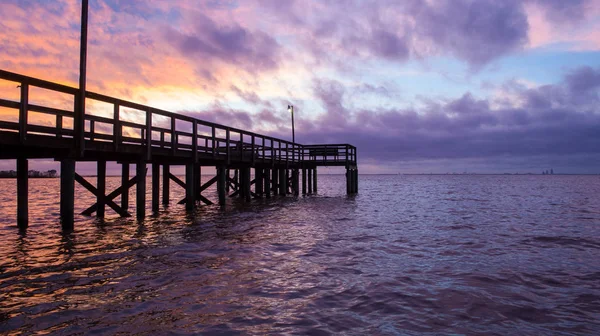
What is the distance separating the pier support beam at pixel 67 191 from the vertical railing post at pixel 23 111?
2178mm

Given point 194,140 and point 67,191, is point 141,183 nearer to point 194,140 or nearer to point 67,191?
point 194,140

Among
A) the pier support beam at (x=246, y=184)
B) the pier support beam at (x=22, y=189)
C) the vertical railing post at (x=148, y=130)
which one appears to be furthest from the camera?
the pier support beam at (x=246, y=184)

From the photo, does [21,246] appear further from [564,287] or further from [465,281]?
[564,287]

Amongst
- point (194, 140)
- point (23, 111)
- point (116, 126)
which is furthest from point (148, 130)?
point (23, 111)

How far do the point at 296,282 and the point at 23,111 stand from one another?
24.7 ft

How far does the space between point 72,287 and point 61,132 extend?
5.78 m

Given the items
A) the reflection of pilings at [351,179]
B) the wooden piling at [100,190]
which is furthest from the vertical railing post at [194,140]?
the reflection of pilings at [351,179]

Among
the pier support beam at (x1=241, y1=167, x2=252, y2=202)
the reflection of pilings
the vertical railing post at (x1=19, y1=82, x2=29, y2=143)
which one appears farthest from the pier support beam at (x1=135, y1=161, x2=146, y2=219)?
the reflection of pilings

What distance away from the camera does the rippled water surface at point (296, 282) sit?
15.5 feet

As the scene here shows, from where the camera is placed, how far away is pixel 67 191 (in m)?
11.4

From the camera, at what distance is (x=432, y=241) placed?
35.9ft

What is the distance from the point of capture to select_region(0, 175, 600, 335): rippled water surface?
471 centimetres

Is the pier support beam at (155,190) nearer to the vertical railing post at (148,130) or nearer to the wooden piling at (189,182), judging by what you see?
the wooden piling at (189,182)

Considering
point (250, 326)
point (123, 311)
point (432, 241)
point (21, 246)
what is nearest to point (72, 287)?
point (123, 311)
